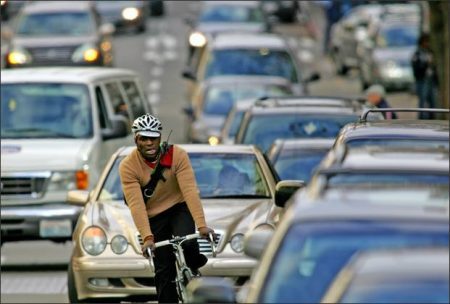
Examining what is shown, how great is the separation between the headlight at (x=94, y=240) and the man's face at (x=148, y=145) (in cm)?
240

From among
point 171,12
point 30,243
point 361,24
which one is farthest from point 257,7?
point 30,243

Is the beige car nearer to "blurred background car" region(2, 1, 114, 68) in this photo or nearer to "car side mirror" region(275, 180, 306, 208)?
"car side mirror" region(275, 180, 306, 208)

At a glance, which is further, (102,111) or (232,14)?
(232,14)

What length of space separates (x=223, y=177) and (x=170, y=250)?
308 centimetres

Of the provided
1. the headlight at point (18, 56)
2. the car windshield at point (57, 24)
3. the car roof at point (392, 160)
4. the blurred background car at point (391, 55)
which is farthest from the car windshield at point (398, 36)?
the car roof at point (392, 160)

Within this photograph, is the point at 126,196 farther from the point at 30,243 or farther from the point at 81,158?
the point at 30,243

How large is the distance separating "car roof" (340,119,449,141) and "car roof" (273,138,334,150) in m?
6.64

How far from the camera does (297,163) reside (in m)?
17.3

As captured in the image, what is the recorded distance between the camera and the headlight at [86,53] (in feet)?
116

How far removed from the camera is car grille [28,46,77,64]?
35531mm

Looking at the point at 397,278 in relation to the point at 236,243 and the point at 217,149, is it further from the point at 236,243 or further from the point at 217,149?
the point at 217,149

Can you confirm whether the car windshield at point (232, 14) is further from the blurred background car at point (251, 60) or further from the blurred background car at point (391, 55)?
the blurred background car at point (251, 60)

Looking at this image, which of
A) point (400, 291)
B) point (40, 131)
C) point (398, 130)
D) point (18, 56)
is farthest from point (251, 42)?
point (400, 291)

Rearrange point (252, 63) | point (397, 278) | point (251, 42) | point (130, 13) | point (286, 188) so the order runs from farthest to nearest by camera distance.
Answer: point (130, 13) < point (251, 42) < point (252, 63) < point (286, 188) < point (397, 278)
